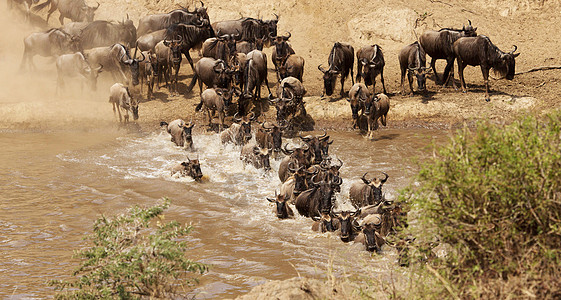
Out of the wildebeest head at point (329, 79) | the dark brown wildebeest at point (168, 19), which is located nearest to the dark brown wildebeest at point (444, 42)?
the wildebeest head at point (329, 79)

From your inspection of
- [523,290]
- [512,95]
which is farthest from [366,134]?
[523,290]

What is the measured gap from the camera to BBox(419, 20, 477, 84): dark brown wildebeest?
75.5 feet

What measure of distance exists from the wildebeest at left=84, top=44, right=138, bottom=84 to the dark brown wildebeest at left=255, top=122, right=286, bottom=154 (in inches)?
299

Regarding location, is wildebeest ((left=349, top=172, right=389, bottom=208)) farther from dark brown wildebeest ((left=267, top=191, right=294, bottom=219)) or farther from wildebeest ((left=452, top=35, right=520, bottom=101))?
wildebeest ((left=452, top=35, right=520, bottom=101))

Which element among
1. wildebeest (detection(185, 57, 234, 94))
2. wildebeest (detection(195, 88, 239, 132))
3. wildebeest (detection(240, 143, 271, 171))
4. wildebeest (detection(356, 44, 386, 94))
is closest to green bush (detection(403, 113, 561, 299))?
wildebeest (detection(240, 143, 271, 171))

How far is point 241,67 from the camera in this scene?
73.9 feet

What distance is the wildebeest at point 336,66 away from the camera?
2241 centimetres

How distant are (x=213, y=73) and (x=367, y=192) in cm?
1009

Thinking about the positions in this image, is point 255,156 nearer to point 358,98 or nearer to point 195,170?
point 195,170

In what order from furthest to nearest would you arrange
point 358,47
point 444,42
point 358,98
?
point 358,47 < point 444,42 < point 358,98

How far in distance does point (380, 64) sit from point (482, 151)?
15477mm

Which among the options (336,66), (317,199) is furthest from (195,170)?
(336,66)

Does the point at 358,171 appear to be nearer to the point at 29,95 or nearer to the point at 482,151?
the point at 482,151

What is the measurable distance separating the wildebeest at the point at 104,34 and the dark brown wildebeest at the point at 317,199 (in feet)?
52.3
